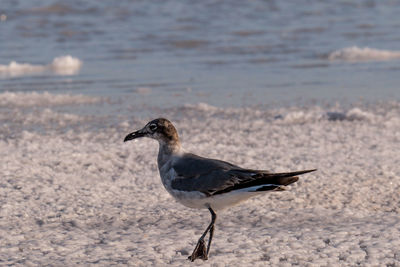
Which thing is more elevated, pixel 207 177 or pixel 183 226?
pixel 207 177

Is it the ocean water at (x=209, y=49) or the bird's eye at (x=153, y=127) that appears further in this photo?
the ocean water at (x=209, y=49)

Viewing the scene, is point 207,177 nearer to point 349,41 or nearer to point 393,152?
point 393,152

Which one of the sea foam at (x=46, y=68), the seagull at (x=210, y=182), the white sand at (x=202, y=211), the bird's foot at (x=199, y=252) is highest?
the seagull at (x=210, y=182)

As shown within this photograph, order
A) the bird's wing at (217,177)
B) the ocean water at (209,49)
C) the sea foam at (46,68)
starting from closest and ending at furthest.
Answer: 1. the bird's wing at (217,177)
2. the ocean water at (209,49)
3. the sea foam at (46,68)

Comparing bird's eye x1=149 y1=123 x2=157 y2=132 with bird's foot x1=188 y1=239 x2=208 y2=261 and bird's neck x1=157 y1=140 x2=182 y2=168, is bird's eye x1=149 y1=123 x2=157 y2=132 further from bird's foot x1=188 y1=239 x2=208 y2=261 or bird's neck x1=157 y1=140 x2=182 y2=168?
bird's foot x1=188 y1=239 x2=208 y2=261

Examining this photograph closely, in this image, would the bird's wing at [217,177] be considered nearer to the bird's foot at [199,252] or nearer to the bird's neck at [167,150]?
the bird's neck at [167,150]

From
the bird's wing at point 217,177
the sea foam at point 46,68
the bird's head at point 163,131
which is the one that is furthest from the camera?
the sea foam at point 46,68

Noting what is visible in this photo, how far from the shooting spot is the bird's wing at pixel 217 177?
12.3 feet

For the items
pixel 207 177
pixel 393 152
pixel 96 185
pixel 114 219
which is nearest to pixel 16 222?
pixel 114 219

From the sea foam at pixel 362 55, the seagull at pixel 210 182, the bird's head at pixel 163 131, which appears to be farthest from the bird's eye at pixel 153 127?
the sea foam at pixel 362 55

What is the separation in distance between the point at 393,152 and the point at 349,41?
8.87 m

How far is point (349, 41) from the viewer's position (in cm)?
1486

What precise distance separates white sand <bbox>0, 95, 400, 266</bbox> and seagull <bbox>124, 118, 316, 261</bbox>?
0.31 m

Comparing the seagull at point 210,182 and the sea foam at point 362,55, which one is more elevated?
the seagull at point 210,182
